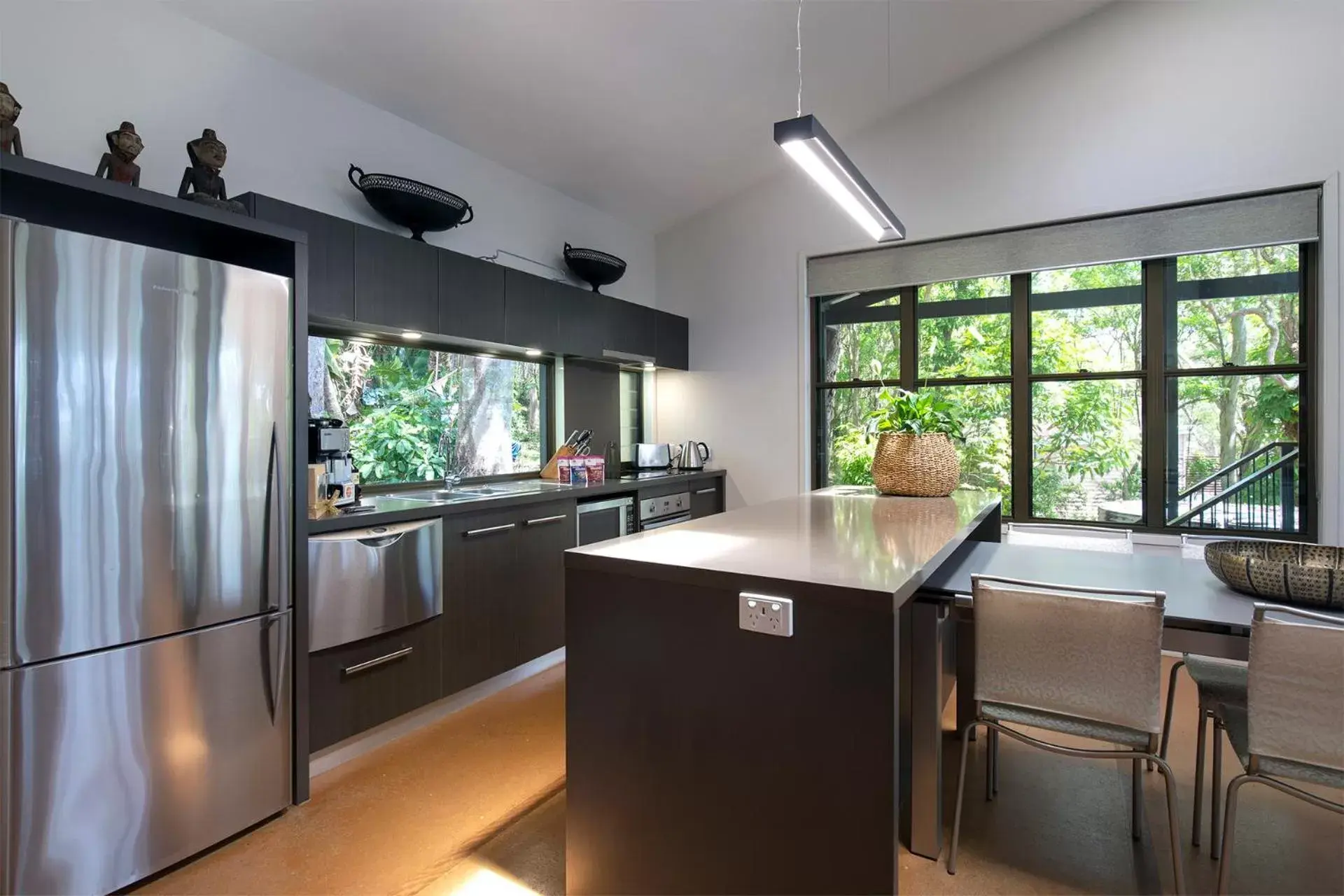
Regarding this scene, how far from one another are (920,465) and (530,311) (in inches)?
82.0

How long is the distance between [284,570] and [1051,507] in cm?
393

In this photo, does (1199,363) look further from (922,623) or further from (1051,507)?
(922,623)

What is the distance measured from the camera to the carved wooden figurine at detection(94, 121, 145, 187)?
1.89 meters

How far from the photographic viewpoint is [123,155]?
74.6 inches

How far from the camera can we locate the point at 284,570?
2.03 m

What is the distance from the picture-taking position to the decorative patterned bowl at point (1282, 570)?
1516 millimetres

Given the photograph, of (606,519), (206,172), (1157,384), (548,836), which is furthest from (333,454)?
(1157,384)

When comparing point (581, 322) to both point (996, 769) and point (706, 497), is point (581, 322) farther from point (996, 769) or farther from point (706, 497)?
point (996, 769)

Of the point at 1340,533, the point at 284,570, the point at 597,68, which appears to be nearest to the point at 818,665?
the point at 284,570

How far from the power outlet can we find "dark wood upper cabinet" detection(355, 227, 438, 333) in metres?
1.98

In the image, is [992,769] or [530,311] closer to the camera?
[992,769]

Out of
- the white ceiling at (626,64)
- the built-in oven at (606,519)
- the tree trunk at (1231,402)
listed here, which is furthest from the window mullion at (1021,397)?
the built-in oven at (606,519)

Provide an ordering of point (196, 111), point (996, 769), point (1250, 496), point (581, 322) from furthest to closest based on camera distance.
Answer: point (581, 322), point (1250, 496), point (196, 111), point (996, 769)

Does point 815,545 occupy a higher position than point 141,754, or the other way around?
point 815,545
